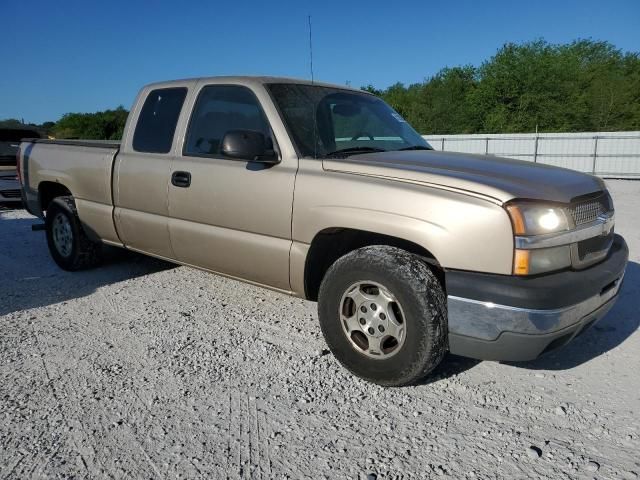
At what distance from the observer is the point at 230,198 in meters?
3.66

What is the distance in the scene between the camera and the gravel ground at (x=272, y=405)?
2338 millimetres

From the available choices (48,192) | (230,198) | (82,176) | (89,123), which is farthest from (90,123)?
(230,198)

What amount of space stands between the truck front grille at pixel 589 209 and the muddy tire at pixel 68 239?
4576 millimetres

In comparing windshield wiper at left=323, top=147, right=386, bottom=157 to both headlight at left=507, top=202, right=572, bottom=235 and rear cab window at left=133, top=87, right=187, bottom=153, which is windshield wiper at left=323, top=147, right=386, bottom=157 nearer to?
headlight at left=507, top=202, right=572, bottom=235

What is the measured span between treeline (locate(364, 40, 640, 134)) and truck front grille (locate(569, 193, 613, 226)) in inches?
1443

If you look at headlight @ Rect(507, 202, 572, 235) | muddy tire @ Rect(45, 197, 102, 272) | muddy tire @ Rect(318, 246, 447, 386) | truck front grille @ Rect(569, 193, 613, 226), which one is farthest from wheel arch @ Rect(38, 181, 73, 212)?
truck front grille @ Rect(569, 193, 613, 226)

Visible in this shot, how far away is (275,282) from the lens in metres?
3.58

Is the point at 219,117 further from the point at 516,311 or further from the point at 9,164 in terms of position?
the point at 9,164

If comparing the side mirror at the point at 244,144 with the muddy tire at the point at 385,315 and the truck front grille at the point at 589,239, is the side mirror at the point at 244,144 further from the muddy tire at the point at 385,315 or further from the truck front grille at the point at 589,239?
the truck front grille at the point at 589,239

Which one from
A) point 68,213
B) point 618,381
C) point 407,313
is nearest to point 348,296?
point 407,313

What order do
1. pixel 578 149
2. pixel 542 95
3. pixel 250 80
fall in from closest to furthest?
pixel 250 80, pixel 578 149, pixel 542 95

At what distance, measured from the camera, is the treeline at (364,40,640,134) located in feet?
125

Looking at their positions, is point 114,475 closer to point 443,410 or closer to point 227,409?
point 227,409

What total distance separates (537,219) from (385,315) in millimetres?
977
